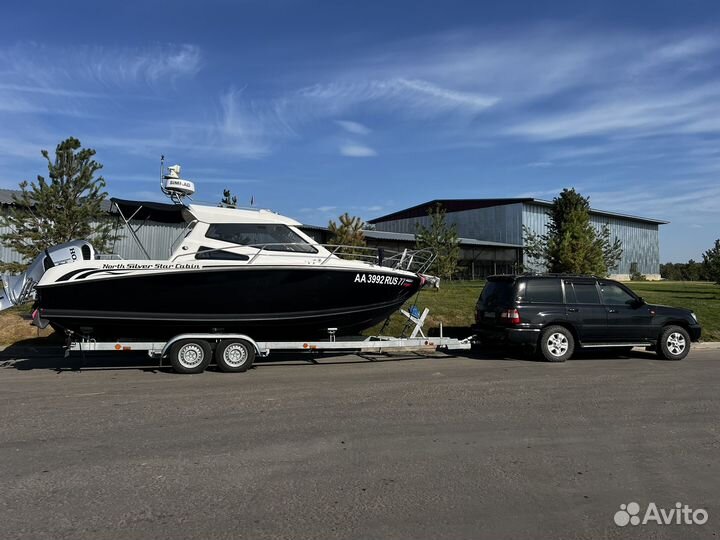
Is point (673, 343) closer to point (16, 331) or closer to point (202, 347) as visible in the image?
point (202, 347)

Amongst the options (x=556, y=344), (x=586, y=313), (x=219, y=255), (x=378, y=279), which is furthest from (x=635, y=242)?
(x=219, y=255)

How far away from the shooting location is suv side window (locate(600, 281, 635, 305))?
37.2 ft

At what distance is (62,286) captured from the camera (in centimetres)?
896

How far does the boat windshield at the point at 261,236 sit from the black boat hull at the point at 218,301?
75 centimetres

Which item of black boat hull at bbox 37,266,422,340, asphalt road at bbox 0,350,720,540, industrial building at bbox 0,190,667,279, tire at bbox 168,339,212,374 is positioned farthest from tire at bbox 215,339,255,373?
industrial building at bbox 0,190,667,279

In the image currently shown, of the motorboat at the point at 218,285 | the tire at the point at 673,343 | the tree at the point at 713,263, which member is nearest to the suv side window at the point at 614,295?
the tire at the point at 673,343

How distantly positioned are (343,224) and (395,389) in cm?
1700

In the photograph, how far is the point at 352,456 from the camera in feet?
16.2

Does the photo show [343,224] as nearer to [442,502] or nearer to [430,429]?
[430,429]

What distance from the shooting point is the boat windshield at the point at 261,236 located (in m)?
10.0

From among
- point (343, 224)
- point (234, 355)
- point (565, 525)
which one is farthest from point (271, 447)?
point (343, 224)

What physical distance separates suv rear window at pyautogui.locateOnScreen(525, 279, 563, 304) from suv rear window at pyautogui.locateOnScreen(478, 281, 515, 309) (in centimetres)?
35

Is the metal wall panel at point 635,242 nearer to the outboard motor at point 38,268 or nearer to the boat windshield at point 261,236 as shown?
the boat windshield at point 261,236

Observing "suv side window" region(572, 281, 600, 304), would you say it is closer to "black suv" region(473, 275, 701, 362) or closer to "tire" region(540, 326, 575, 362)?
"black suv" region(473, 275, 701, 362)
